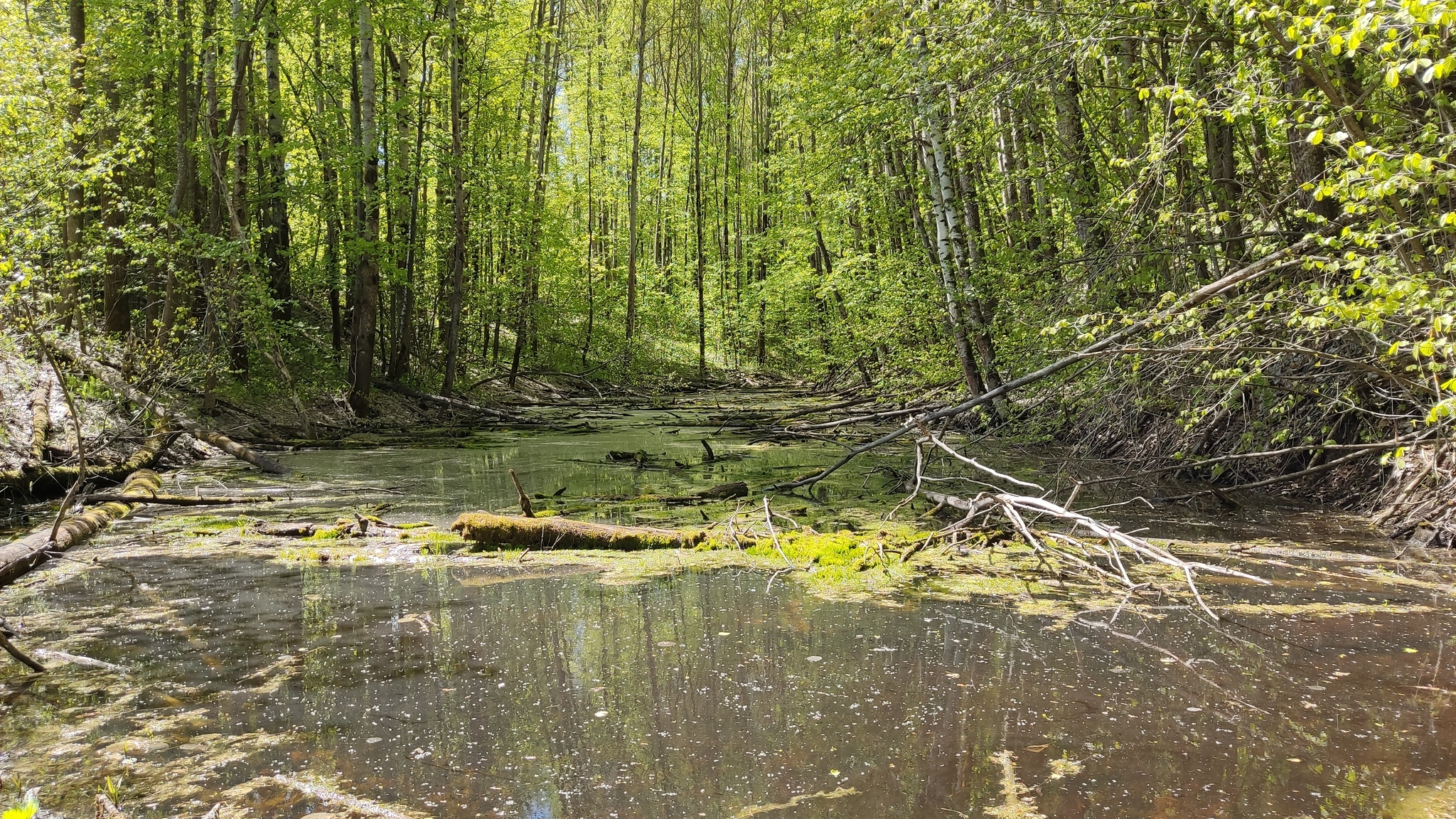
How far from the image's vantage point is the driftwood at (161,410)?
9.68m

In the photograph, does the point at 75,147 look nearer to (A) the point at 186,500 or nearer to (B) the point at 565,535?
(A) the point at 186,500

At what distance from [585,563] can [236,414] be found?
9447mm

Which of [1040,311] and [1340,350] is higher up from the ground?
[1040,311]

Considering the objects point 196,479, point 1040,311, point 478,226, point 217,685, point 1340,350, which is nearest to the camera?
point 217,685

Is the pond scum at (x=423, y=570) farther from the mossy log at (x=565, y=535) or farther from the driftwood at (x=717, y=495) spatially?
the driftwood at (x=717, y=495)

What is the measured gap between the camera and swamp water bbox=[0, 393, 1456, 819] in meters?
2.45

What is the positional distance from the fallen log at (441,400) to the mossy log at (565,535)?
8.94 metres

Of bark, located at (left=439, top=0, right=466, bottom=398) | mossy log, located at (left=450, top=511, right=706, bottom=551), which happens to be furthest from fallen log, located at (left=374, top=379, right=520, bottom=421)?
mossy log, located at (left=450, top=511, right=706, bottom=551)

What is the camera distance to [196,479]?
927 cm

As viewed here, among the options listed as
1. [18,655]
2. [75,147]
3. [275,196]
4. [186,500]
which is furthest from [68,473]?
[75,147]

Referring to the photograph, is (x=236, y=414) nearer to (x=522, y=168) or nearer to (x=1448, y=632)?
(x=522, y=168)

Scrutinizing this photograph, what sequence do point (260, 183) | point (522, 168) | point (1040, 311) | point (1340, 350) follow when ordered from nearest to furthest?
point (1340, 350) < point (1040, 311) < point (260, 183) < point (522, 168)

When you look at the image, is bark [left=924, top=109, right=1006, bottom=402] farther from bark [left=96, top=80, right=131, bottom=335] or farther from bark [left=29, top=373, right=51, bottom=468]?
bark [left=96, top=80, right=131, bottom=335]

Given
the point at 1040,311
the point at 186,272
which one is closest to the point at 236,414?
the point at 186,272
